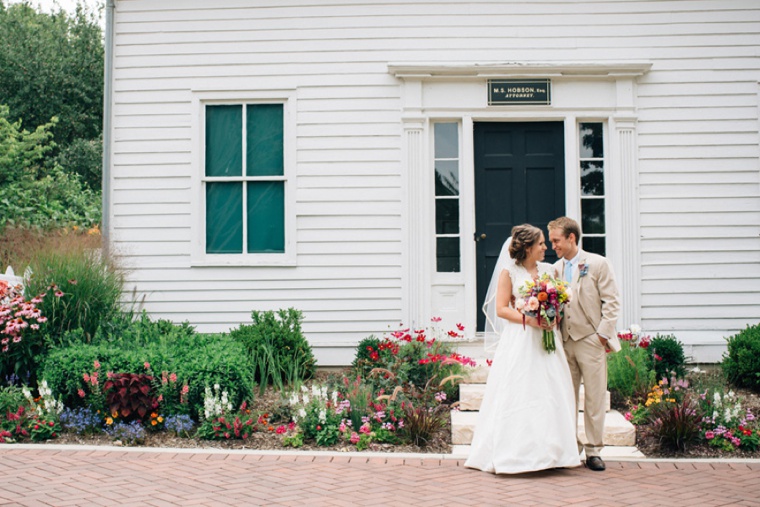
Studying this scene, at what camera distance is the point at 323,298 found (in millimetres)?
9242

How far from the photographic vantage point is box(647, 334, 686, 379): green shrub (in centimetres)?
802

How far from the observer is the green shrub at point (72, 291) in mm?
7792

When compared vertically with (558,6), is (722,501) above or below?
below

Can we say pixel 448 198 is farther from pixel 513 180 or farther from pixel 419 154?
pixel 513 180

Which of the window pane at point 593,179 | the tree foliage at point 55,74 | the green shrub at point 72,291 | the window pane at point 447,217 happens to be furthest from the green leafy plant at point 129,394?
the tree foliage at point 55,74

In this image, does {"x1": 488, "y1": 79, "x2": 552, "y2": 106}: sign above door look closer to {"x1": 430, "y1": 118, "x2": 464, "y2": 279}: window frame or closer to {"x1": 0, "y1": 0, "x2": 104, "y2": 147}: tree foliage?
{"x1": 430, "y1": 118, "x2": 464, "y2": 279}: window frame

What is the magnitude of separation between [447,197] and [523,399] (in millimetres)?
3977

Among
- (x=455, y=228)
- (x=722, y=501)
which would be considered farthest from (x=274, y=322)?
(x=722, y=501)

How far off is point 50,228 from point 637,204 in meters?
12.0

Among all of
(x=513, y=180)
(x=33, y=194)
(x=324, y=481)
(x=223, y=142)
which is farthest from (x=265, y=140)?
(x=33, y=194)

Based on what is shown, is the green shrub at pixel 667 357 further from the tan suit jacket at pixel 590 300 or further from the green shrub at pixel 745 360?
the tan suit jacket at pixel 590 300

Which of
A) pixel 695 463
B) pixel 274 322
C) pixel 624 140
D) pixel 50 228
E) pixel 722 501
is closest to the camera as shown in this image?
pixel 722 501

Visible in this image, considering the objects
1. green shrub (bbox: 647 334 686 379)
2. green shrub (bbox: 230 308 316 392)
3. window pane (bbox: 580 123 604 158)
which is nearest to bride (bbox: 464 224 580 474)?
green shrub (bbox: 647 334 686 379)

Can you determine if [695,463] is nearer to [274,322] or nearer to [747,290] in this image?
[747,290]
